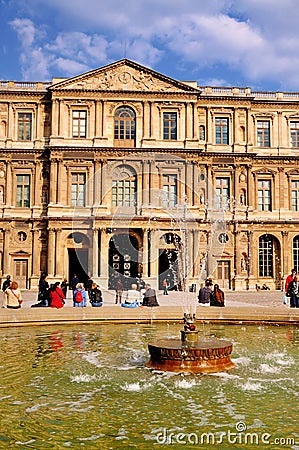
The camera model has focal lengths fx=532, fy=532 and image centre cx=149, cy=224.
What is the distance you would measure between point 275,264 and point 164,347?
1229 inches

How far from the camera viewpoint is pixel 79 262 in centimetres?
3791

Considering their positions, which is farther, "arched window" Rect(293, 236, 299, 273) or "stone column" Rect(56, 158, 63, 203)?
"arched window" Rect(293, 236, 299, 273)

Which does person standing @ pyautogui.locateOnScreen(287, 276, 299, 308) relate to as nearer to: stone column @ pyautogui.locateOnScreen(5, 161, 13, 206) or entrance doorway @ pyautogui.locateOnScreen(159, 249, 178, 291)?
entrance doorway @ pyautogui.locateOnScreen(159, 249, 178, 291)

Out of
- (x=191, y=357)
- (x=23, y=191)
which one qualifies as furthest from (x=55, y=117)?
(x=191, y=357)

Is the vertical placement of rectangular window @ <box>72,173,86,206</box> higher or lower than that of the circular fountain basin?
higher

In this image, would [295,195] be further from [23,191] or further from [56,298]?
[56,298]

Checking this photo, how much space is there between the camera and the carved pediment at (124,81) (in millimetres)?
37688

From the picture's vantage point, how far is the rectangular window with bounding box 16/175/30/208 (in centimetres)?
3844

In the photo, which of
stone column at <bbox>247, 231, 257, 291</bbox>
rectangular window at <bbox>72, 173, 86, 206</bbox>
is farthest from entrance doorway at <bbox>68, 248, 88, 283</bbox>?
stone column at <bbox>247, 231, 257, 291</bbox>

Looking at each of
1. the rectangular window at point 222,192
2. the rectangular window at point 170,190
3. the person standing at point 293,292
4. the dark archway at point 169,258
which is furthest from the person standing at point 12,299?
the rectangular window at point 222,192

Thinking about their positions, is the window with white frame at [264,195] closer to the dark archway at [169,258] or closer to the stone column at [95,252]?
the dark archway at [169,258]

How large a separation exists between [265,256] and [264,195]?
4.63 m

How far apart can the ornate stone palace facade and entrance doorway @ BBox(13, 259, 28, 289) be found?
0.23ft

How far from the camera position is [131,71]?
38156 millimetres
